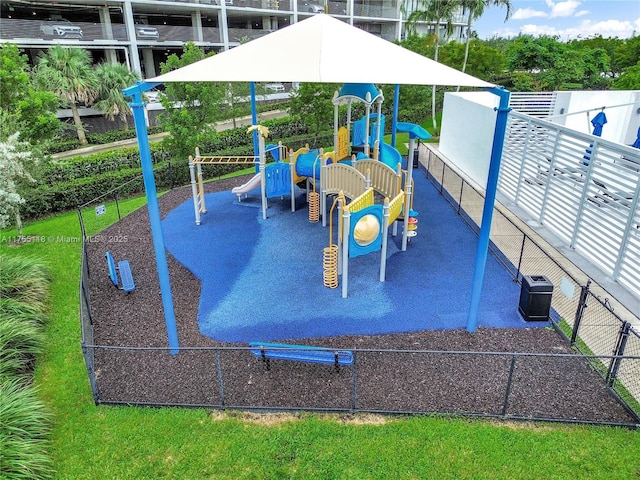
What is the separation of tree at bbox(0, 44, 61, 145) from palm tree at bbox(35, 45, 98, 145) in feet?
38.3

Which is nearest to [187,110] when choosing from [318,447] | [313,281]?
[313,281]

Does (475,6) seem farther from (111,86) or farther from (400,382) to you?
(400,382)

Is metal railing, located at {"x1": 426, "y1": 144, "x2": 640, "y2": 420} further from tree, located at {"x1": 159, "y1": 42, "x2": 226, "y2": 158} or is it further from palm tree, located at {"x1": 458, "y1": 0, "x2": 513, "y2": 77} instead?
palm tree, located at {"x1": 458, "y1": 0, "x2": 513, "y2": 77}

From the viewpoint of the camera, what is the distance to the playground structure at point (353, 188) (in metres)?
9.29

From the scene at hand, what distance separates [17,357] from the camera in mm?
7551

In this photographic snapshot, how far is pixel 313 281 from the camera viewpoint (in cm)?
1005

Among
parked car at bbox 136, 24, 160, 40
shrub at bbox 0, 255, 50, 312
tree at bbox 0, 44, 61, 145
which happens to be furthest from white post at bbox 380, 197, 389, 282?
parked car at bbox 136, 24, 160, 40

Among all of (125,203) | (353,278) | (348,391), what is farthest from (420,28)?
(348,391)

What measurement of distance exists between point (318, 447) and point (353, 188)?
22.5ft

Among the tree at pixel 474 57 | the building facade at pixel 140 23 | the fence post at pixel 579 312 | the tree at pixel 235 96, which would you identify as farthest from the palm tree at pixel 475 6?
the fence post at pixel 579 312

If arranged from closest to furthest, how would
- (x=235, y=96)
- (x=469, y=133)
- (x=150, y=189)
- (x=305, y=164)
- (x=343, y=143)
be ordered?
1. (x=150, y=189)
2. (x=305, y=164)
3. (x=343, y=143)
4. (x=469, y=133)
5. (x=235, y=96)

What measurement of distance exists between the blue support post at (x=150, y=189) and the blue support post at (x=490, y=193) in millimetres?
5198

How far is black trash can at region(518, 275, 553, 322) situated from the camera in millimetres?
8195

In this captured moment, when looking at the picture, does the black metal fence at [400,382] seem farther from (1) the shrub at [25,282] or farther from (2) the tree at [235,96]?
(2) the tree at [235,96]
